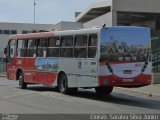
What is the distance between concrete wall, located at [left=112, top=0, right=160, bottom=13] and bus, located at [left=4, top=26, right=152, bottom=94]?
53.9 feet

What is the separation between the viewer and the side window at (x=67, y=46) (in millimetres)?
22594

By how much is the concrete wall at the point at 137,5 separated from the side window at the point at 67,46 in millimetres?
17877

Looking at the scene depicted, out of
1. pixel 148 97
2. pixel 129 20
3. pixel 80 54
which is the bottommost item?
pixel 148 97

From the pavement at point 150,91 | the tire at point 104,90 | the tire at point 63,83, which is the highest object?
the tire at point 63,83

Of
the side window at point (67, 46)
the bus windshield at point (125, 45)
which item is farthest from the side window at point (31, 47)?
the bus windshield at point (125, 45)

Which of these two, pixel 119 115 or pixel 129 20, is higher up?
pixel 129 20

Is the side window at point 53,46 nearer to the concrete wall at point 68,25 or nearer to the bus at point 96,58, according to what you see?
the bus at point 96,58

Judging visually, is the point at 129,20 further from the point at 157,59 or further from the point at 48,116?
the point at 48,116

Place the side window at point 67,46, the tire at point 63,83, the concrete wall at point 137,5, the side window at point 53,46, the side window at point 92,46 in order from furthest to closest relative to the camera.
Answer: the concrete wall at point 137,5
the side window at point 53,46
the tire at point 63,83
the side window at point 67,46
the side window at point 92,46

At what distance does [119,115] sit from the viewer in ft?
50.1

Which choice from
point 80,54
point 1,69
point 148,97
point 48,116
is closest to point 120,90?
point 148,97

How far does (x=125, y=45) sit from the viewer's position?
20.6 metres

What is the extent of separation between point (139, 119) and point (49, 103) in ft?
17.0

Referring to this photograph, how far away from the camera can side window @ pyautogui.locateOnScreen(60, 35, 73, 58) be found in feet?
74.1
